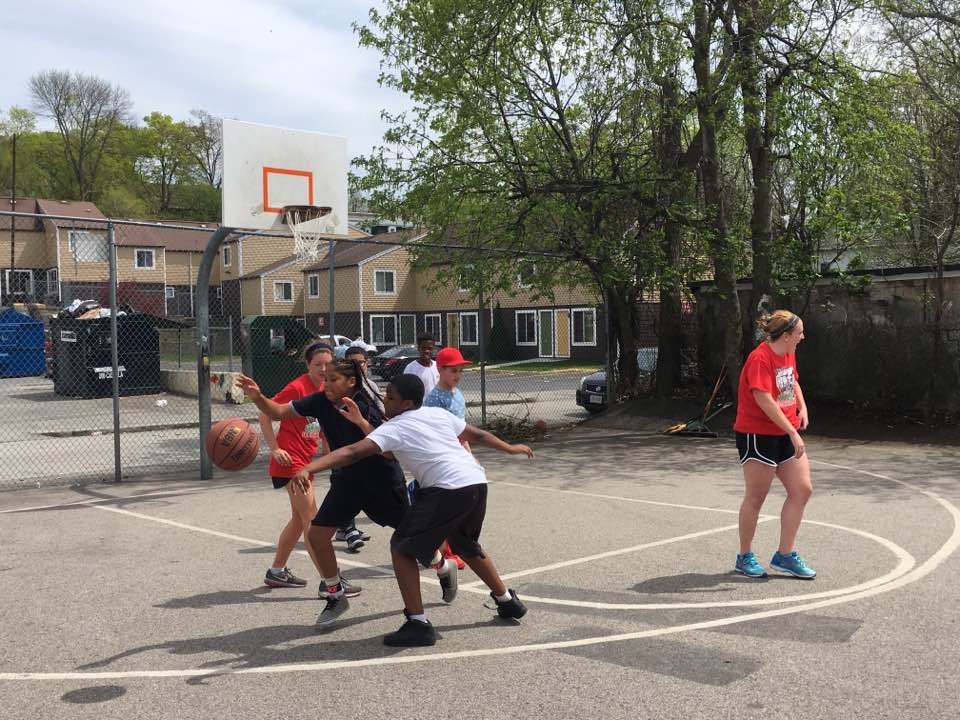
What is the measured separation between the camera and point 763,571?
6.74 m

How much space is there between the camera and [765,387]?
6621mm

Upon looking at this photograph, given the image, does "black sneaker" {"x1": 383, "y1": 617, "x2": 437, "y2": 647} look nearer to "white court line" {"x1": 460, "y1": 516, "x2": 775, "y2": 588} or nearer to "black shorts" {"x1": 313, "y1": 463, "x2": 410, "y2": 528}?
"black shorts" {"x1": 313, "y1": 463, "x2": 410, "y2": 528}

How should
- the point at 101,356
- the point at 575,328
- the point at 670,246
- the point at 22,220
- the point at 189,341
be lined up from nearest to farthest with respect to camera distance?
the point at 670,246 < the point at 101,356 < the point at 189,341 < the point at 575,328 < the point at 22,220

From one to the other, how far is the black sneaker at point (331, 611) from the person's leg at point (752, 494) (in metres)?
2.93

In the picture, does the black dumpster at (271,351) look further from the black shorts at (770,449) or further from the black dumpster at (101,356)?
the black shorts at (770,449)

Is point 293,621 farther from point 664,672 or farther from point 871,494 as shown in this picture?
point 871,494

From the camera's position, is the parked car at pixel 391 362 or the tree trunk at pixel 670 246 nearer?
the tree trunk at pixel 670 246

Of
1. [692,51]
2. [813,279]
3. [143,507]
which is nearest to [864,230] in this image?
[813,279]

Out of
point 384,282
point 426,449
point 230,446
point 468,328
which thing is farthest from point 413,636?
point 384,282

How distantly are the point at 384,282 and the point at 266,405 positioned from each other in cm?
4206

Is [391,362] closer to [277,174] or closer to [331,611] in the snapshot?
[277,174]

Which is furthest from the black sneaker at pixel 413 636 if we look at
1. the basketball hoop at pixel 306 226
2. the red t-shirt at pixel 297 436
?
the basketball hoop at pixel 306 226

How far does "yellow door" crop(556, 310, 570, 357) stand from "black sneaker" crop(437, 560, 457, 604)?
121 ft

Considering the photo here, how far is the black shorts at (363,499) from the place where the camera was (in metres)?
5.82
